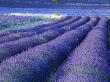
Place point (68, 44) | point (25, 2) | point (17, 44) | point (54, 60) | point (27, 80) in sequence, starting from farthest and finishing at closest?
point (25, 2)
point (68, 44)
point (17, 44)
point (54, 60)
point (27, 80)

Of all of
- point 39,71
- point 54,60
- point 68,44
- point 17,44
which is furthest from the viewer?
point 68,44

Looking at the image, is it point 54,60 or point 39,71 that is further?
point 54,60

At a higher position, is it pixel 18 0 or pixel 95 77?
pixel 95 77

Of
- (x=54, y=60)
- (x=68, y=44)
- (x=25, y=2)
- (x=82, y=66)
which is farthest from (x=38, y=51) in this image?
(x=25, y=2)

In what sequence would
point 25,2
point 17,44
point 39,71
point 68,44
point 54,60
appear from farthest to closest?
1. point 25,2
2. point 68,44
3. point 17,44
4. point 54,60
5. point 39,71

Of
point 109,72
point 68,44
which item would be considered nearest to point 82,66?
point 109,72

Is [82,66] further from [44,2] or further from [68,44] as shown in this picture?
[44,2]

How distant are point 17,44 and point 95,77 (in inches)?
182

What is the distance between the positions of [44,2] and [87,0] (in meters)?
8.67

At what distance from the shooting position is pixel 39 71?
7.82 m

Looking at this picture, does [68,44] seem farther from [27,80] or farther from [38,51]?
[27,80]

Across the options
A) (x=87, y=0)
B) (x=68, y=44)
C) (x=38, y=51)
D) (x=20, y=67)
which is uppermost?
(x=20, y=67)

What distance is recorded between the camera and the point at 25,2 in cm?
7675

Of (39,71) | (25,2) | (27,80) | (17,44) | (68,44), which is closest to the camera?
(27,80)
